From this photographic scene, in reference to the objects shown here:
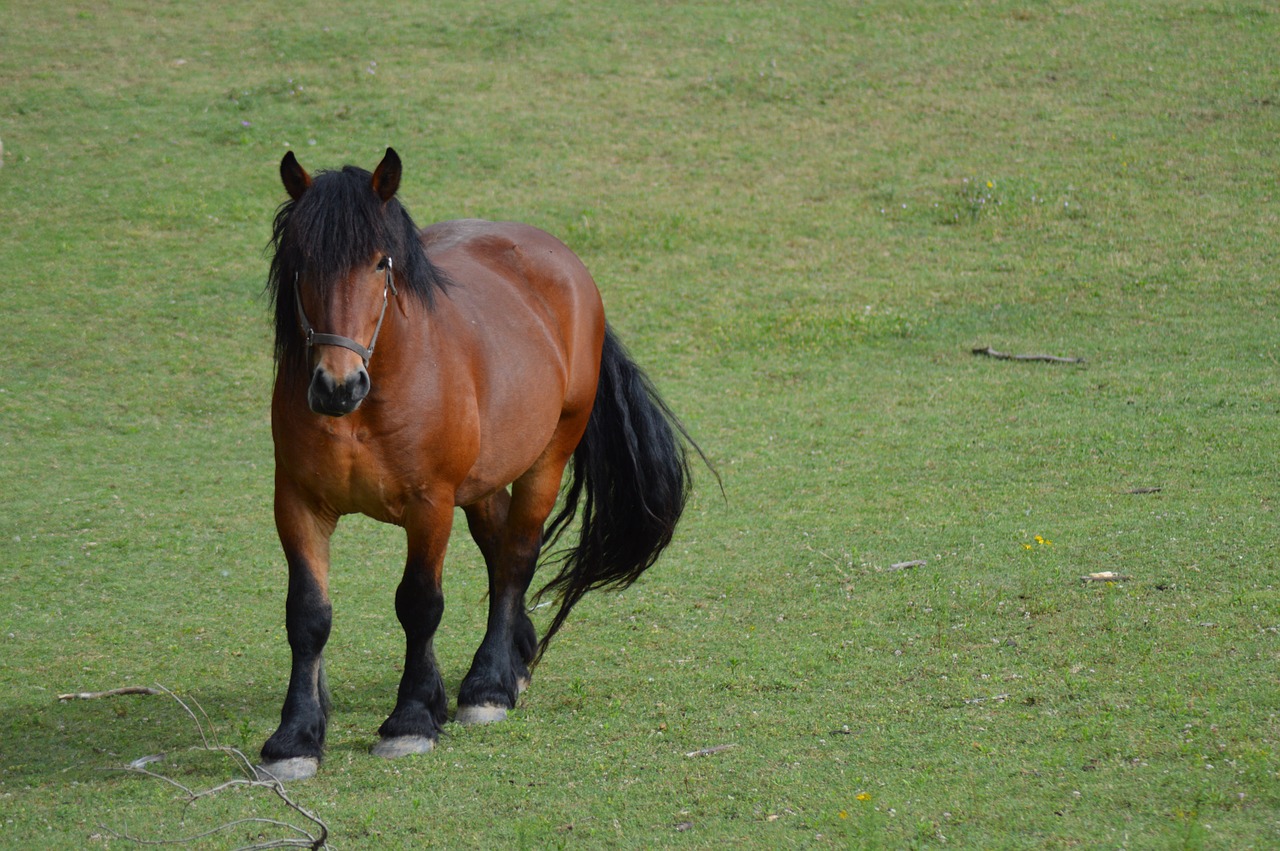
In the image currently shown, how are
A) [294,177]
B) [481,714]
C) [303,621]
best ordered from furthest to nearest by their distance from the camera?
[481,714] → [303,621] → [294,177]

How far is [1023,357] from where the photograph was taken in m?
10.9

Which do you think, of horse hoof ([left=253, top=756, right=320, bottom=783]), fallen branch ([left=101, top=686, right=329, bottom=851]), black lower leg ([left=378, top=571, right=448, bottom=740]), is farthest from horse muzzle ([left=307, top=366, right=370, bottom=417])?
horse hoof ([left=253, top=756, right=320, bottom=783])

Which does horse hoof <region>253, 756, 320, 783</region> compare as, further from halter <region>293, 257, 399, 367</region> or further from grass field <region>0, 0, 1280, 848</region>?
halter <region>293, 257, 399, 367</region>

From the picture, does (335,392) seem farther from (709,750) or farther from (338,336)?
(709,750)

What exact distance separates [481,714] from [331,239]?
2.09 metres

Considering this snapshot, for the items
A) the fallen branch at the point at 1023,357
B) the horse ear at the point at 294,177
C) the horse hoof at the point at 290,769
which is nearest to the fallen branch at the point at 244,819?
the horse hoof at the point at 290,769

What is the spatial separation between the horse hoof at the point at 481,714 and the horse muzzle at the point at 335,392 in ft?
5.36

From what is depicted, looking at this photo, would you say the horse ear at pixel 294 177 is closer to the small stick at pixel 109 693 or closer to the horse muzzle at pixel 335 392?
the horse muzzle at pixel 335 392

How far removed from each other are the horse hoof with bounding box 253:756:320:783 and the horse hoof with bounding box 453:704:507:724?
0.80m

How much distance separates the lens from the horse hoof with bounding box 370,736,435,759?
4777 mm

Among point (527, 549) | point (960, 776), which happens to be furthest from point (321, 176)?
point (960, 776)

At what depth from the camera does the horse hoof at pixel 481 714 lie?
5.25 m

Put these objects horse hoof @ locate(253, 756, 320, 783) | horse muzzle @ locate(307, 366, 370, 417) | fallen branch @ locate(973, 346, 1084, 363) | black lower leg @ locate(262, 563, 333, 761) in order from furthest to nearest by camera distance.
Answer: fallen branch @ locate(973, 346, 1084, 363) → black lower leg @ locate(262, 563, 333, 761) → horse hoof @ locate(253, 756, 320, 783) → horse muzzle @ locate(307, 366, 370, 417)

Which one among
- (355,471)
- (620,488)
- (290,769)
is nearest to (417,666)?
(290,769)
